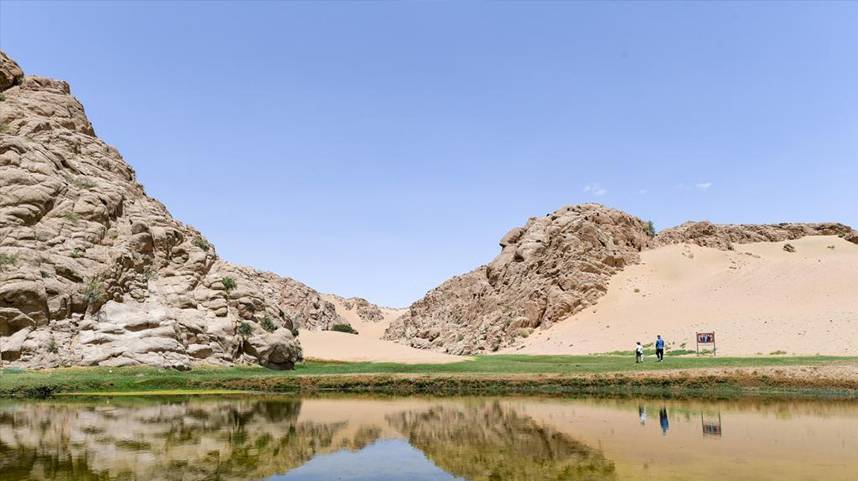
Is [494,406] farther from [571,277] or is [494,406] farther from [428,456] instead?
[571,277]

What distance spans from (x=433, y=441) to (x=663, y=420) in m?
7.37

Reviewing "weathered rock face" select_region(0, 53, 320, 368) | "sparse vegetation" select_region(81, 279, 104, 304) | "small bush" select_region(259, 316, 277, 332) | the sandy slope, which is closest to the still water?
"weathered rock face" select_region(0, 53, 320, 368)

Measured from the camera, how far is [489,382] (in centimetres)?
2962

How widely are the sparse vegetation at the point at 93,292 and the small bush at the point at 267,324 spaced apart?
10357 millimetres

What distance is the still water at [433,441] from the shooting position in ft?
39.7

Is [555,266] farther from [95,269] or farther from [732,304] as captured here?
[95,269]

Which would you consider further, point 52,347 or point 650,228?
point 650,228

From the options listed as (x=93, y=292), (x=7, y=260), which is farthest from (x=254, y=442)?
(x=7, y=260)

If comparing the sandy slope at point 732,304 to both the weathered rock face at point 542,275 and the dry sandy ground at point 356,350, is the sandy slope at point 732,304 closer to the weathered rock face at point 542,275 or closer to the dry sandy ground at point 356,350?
the weathered rock face at point 542,275

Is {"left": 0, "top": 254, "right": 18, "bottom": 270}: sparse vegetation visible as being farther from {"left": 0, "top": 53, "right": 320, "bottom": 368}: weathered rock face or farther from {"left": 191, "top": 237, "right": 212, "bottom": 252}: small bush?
{"left": 191, "top": 237, "right": 212, "bottom": 252}: small bush

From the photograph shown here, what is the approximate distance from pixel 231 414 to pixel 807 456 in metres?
16.1

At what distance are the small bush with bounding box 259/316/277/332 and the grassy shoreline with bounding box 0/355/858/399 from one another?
985 centimetres

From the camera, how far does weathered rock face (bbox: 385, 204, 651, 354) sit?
74.2 meters

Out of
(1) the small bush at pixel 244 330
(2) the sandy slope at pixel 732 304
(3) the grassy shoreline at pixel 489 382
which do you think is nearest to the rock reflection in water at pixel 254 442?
(3) the grassy shoreline at pixel 489 382
